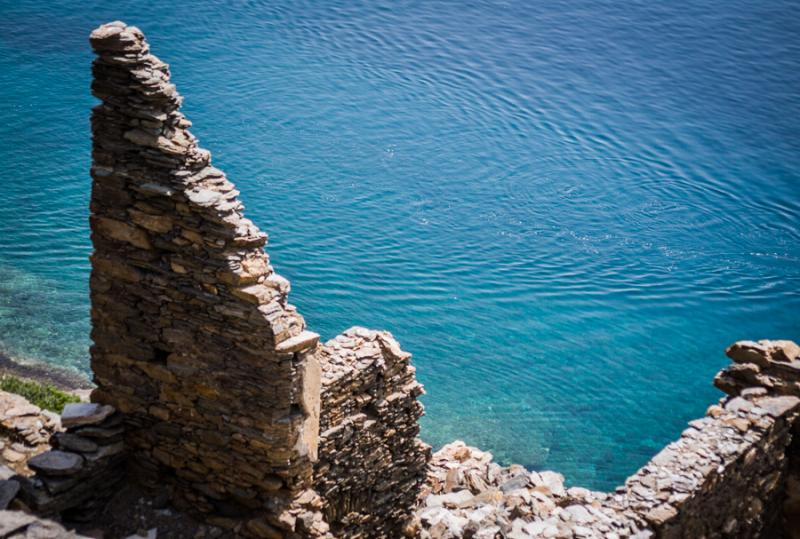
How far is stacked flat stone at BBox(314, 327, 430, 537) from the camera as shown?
10.8 metres

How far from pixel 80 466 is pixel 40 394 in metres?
6.19

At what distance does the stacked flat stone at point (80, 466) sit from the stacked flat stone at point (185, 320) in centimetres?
20

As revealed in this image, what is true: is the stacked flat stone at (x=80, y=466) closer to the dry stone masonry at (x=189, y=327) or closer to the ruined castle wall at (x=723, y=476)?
the dry stone masonry at (x=189, y=327)

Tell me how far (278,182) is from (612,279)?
346 inches

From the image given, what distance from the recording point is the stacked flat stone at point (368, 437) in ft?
35.4

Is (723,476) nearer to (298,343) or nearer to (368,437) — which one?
(368,437)

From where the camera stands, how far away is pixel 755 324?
22.8m

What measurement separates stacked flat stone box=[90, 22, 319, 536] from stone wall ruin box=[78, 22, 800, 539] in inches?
0.6

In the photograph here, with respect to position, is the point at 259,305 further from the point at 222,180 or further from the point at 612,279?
the point at 612,279

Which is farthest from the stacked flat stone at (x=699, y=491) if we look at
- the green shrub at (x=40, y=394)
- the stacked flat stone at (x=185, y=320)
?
the green shrub at (x=40, y=394)

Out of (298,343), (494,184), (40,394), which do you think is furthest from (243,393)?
(494,184)

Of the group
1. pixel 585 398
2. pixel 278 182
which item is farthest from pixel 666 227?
pixel 278 182

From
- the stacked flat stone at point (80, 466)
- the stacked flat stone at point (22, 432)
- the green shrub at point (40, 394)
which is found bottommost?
the green shrub at point (40, 394)

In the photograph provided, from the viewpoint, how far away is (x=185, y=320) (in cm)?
907
